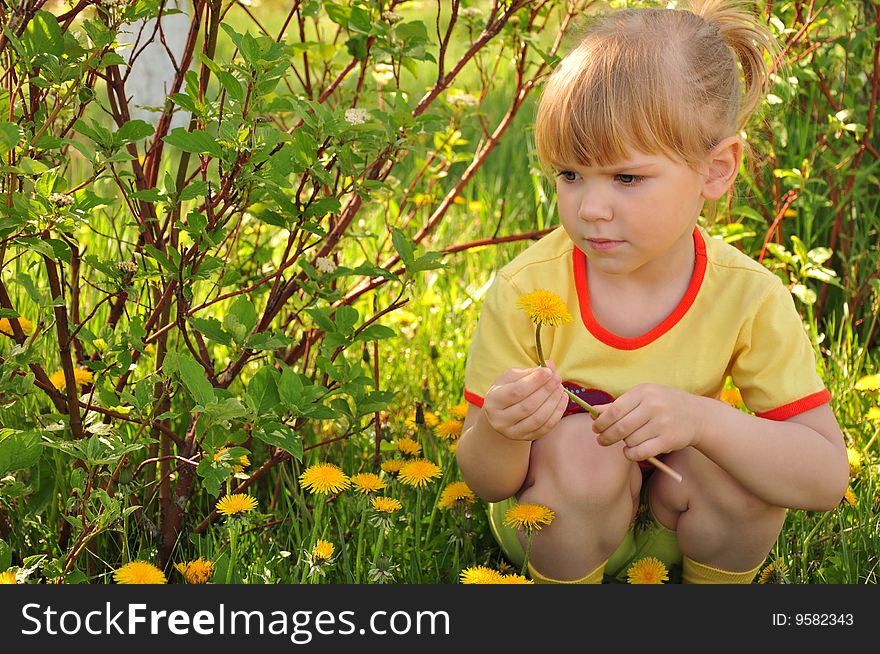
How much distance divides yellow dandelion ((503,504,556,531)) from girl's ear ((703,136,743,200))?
1.71ft

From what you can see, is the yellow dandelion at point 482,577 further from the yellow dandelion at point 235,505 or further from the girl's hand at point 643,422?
the yellow dandelion at point 235,505

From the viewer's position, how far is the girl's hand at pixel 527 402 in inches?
55.6

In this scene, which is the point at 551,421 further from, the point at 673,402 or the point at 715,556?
the point at 715,556

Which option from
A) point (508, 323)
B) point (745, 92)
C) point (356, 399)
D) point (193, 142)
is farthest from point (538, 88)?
point (193, 142)

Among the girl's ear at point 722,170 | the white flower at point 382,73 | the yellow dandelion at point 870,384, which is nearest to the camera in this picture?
the girl's ear at point 722,170

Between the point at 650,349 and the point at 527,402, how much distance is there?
0.34 meters

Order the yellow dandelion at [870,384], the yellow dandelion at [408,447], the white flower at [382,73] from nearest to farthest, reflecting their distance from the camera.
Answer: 1. the yellow dandelion at [408,447]
2. the yellow dandelion at [870,384]
3. the white flower at [382,73]

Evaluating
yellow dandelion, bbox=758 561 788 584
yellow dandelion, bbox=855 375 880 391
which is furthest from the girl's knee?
yellow dandelion, bbox=855 375 880 391

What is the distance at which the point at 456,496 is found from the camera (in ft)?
5.82

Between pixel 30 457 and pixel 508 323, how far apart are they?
0.71m

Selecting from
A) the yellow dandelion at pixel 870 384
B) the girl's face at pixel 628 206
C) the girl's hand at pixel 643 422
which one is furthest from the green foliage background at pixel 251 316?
the girl's hand at pixel 643 422

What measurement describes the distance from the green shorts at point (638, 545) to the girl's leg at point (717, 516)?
0.06 metres

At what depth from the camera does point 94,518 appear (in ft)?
4.85

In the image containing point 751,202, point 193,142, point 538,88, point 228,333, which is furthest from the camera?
point 751,202
